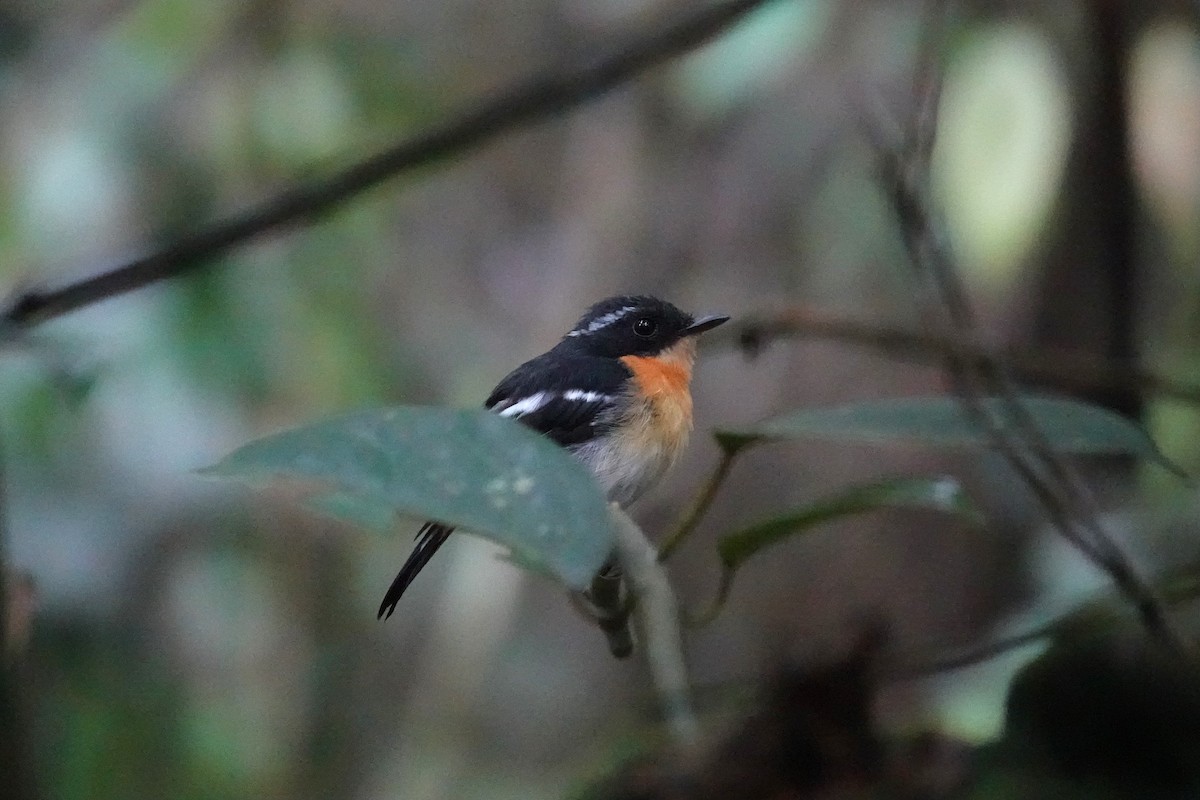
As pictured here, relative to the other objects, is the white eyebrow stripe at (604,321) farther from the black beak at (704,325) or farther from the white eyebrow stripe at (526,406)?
the white eyebrow stripe at (526,406)

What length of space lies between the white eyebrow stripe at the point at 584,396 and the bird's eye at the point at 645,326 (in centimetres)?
28

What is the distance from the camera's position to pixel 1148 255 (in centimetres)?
372

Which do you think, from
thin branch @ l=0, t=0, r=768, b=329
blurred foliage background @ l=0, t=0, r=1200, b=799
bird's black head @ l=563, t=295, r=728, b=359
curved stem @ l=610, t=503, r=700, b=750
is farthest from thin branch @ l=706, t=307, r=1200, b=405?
curved stem @ l=610, t=503, r=700, b=750

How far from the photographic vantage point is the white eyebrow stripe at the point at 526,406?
2.98 m

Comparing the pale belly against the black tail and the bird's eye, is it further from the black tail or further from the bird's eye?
the black tail

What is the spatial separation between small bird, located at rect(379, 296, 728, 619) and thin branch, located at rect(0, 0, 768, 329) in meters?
0.80

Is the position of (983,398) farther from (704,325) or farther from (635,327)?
(635,327)

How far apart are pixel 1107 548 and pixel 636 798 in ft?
2.43

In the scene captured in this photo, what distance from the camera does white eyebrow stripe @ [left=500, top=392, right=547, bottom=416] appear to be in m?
2.98

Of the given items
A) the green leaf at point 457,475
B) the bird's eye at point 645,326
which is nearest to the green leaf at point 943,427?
the green leaf at point 457,475

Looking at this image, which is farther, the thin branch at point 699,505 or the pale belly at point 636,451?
the pale belly at point 636,451

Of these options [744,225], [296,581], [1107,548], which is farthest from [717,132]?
[1107,548]

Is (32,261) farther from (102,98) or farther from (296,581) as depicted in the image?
(296,581)

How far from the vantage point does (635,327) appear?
333cm
